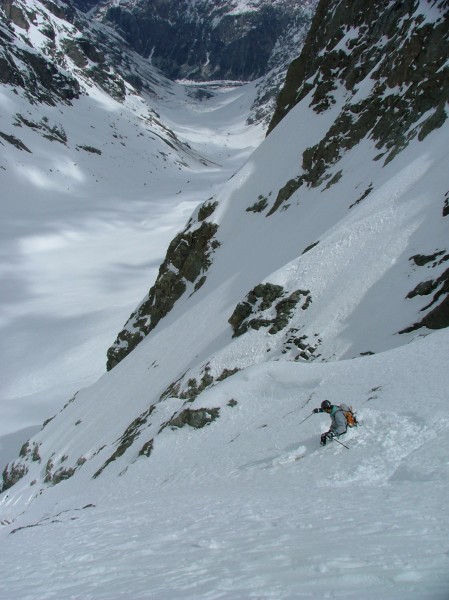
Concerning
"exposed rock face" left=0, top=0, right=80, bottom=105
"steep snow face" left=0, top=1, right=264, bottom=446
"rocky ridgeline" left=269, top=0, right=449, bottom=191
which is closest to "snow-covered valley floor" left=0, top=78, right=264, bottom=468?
"steep snow face" left=0, top=1, right=264, bottom=446

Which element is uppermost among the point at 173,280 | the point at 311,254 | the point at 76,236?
the point at 76,236

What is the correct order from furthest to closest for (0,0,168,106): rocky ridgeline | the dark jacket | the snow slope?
1. (0,0,168,106): rocky ridgeline
2. the dark jacket
3. the snow slope

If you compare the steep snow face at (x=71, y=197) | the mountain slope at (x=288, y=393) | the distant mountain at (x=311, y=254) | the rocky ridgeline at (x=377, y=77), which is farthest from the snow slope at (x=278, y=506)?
the steep snow face at (x=71, y=197)

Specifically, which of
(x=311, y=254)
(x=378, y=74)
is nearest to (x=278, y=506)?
(x=311, y=254)

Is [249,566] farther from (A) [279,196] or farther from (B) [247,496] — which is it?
(A) [279,196]

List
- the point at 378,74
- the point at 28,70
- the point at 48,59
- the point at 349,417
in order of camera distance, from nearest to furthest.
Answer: the point at 349,417
the point at 378,74
the point at 28,70
the point at 48,59

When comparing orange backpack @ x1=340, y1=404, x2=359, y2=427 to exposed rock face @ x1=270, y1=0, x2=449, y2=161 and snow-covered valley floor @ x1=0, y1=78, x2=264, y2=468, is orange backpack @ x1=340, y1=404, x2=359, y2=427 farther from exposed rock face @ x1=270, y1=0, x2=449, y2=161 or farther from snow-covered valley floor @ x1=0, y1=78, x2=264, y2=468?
snow-covered valley floor @ x1=0, y1=78, x2=264, y2=468

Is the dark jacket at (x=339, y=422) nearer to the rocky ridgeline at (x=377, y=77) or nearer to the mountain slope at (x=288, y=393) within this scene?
the mountain slope at (x=288, y=393)

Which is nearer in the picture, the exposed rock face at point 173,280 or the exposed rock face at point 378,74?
the exposed rock face at point 378,74

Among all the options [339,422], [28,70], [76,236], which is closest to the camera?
[339,422]

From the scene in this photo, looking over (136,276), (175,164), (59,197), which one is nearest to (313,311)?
(136,276)

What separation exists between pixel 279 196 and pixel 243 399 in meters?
18.5

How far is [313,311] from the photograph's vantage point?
65.2 feet

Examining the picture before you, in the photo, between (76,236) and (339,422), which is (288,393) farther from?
(76,236)
